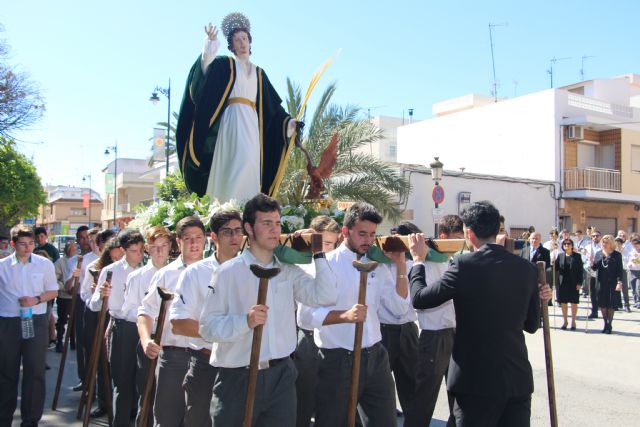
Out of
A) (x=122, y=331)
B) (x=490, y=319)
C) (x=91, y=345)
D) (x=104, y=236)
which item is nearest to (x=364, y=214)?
(x=490, y=319)

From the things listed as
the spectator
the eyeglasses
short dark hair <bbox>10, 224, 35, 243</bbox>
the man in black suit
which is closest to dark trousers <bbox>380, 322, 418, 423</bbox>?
the man in black suit

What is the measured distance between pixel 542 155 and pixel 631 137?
4489 millimetres

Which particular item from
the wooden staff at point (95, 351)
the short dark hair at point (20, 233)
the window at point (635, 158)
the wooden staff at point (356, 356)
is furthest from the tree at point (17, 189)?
the window at point (635, 158)

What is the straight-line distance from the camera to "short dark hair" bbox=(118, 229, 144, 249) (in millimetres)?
5789

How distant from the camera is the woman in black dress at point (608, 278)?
12.0 m

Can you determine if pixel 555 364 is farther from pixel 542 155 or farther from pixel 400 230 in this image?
pixel 542 155

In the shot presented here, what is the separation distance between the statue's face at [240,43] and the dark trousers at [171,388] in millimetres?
3227

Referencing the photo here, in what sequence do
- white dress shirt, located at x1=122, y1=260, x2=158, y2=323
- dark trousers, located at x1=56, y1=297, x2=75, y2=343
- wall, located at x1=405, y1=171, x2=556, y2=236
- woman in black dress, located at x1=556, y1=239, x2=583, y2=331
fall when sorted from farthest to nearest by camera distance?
wall, located at x1=405, y1=171, x2=556, y2=236 < woman in black dress, located at x1=556, y1=239, x2=583, y2=331 < dark trousers, located at x1=56, y1=297, x2=75, y2=343 < white dress shirt, located at x1=122, y1=260, x2=158, y2=323

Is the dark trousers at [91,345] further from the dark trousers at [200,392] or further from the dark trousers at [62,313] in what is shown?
the dark trousers at [62,313]

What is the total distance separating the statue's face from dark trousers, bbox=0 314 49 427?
3.38 metres

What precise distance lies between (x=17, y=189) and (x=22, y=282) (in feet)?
66.5

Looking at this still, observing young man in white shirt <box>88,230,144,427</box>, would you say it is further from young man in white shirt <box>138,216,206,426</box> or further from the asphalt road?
the asphalt road

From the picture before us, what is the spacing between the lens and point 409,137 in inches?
1224

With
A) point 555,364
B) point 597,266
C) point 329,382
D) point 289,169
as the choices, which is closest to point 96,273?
point 329,382
